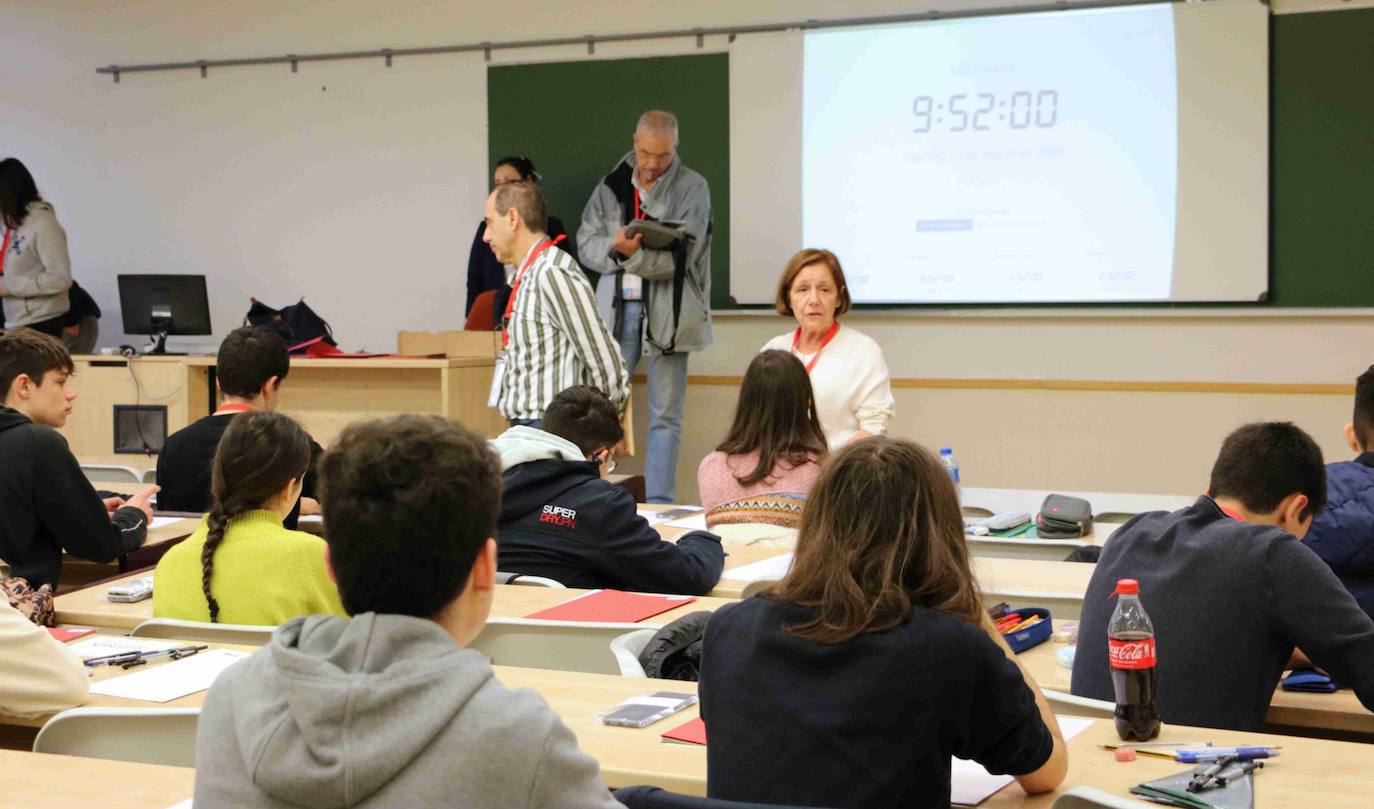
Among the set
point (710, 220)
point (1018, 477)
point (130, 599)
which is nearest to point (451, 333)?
point (710, 220)

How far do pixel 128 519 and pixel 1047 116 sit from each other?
16.5ft

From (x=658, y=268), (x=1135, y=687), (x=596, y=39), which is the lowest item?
(x=1135, y=687)

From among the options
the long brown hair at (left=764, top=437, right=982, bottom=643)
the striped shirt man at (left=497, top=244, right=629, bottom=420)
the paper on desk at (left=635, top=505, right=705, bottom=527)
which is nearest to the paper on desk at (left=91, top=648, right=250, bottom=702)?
the long brown hair at (left=764, top=437, right=982, bottom=643)

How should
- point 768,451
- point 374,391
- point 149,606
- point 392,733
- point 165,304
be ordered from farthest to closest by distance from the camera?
point 165,304 → point 374,391 → point 768,451 → point 149,606 → point 392,733

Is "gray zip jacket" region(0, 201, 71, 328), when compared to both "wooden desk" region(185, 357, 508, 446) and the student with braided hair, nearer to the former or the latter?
"wooden desk" region(185, 357, 508, 446)

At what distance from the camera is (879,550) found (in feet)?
6.33

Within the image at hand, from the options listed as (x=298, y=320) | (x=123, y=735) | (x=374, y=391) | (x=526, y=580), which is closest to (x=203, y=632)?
(x=123, y=735)

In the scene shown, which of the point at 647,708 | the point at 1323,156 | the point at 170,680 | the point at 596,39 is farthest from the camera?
the point at 596,39

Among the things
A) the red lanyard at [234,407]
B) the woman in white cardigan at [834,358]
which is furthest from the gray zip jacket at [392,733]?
the woman in white cardigan at [834,358]

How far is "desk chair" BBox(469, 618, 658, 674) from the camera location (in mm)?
2955

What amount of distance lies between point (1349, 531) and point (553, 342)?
10.6 feet

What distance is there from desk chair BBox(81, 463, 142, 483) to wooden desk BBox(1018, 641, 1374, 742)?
422 centimetres

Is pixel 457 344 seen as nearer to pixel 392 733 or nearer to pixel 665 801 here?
pixel 665 801

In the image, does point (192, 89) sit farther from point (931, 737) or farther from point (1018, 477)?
point (931, 737)
